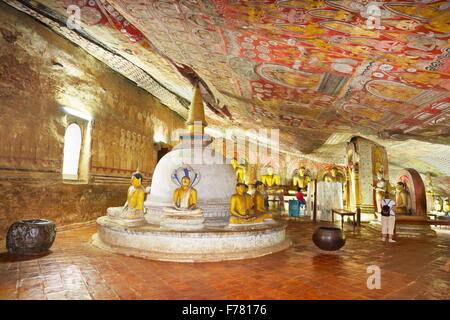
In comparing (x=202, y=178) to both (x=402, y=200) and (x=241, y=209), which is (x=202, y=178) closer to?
(x=241, y=209)

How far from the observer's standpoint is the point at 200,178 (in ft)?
20.1

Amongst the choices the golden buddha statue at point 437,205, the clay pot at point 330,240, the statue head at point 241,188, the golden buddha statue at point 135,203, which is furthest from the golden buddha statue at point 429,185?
the golden buddha statue at point 135,203

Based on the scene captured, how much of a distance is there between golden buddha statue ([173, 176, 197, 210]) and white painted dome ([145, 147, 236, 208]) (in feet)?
2.46

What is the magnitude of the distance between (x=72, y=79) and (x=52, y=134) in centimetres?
186

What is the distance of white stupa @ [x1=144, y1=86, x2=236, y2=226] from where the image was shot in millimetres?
5935

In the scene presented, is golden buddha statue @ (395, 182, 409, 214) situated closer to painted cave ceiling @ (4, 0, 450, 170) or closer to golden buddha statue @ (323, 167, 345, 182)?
painted cave ceiling @ (4, 0, 450, 170)

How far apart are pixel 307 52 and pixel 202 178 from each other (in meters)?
3.55

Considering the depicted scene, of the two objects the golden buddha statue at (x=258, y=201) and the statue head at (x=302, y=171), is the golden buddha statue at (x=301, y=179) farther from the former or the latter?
the golden buddha statue at (x=258, y=201)

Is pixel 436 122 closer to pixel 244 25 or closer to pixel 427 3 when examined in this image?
pixel 427 3

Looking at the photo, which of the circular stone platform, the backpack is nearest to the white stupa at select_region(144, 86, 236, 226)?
the circular stone platform

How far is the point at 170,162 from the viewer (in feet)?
21.8

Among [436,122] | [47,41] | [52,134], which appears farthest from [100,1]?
[436,122]

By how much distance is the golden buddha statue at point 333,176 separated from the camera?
17097mm

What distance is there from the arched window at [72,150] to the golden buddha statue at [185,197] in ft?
15.1
